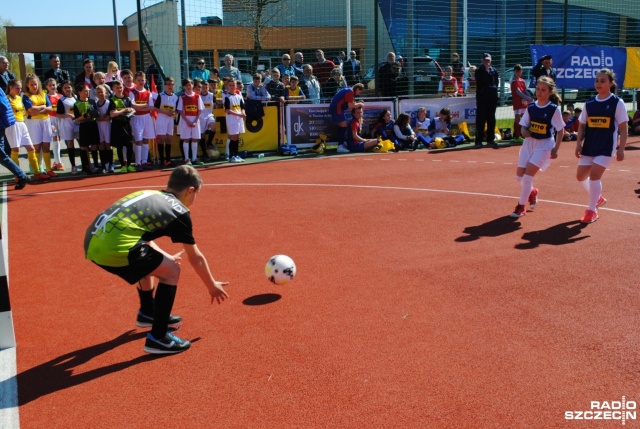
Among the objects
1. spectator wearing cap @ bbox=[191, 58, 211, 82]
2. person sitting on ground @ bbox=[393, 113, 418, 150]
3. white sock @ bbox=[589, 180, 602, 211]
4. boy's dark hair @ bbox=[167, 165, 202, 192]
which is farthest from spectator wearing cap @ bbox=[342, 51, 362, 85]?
boy's dark hair @ bbox=[167, 165, 202, 192]

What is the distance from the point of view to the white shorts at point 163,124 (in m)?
15.7

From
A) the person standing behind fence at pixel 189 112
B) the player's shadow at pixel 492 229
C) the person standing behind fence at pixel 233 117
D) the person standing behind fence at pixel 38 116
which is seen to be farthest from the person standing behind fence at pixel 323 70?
the player's shadow at pixel 492 229

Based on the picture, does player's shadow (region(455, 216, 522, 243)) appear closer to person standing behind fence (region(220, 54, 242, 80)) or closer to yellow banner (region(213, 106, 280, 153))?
yellow banner (region(213, 106, 280, 153))

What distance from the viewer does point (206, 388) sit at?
450cm

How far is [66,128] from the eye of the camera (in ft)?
48.2

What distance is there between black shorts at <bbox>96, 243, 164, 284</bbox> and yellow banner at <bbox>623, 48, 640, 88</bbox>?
22.6 metres

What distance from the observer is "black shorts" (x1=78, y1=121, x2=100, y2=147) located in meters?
14.4

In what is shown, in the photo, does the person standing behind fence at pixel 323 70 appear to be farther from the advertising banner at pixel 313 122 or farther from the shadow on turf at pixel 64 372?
the shadow on turf at pixel 64 372

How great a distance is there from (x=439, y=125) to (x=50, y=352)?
16039mm

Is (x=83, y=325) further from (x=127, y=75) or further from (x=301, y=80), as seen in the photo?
(x=301, y=80)

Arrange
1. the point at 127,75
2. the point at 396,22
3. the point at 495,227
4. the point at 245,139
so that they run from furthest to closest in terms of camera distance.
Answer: the point at 396,22, the point at 245,139, the point at 127,75, the point at 495,227

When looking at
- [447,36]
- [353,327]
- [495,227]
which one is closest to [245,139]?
[495,227]

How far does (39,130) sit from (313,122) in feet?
24.2

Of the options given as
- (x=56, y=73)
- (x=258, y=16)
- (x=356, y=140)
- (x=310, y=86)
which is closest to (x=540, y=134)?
(x=356, y=140)
